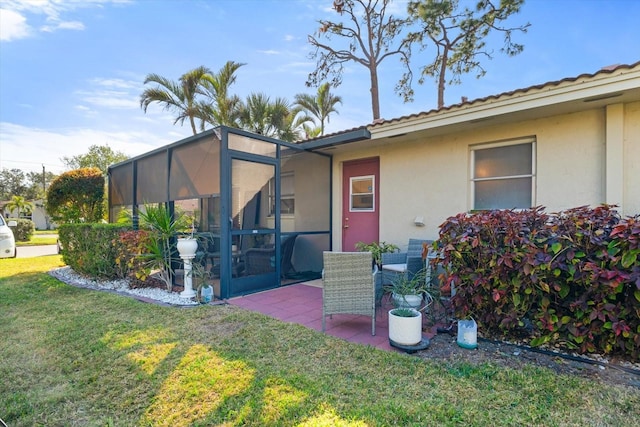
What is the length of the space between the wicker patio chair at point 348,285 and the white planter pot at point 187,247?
2.72m

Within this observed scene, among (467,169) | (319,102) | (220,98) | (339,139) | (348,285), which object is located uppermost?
(319,102)

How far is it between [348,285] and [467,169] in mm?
3173

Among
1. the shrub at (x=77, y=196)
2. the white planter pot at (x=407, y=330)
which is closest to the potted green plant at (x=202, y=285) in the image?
the white planter pot at (x=407, y=330)

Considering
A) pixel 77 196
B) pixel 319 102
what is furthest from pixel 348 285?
pixel 319 102

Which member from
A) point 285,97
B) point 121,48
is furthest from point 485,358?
point 285,97

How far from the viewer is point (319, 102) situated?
13.8m

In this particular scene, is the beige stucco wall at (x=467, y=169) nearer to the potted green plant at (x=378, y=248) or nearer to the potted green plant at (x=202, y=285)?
the potted green plant at (x=378, y=248)

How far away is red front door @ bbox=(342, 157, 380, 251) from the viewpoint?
669 centimetres

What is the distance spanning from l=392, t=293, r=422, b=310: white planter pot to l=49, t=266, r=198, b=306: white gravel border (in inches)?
126

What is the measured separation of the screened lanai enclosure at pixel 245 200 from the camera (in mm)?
5281

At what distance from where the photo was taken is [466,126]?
5043mm

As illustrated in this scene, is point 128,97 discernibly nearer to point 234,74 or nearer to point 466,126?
point 234,74

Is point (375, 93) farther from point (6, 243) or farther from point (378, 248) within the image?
point (6, 243)

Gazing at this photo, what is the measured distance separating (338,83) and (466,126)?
384 inches
